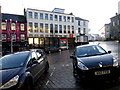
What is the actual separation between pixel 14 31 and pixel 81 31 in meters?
27.2

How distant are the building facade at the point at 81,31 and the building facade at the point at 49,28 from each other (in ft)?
9.91

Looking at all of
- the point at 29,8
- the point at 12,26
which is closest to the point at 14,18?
the point at 12,26

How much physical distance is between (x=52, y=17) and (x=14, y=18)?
40.6 feet

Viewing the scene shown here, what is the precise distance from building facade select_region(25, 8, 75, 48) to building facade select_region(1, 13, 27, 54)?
164 centimetres

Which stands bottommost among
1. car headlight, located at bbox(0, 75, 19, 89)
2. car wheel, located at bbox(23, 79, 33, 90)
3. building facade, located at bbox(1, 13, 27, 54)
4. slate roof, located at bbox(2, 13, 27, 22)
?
car wheel, located at bbox(23, 79, 33, 90)

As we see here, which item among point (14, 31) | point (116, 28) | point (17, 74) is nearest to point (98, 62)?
point (17, 74)

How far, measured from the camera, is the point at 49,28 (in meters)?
36.9

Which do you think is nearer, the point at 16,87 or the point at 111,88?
the point at 16,87

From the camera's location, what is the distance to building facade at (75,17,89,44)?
1696 inches

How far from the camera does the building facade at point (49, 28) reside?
3165cm

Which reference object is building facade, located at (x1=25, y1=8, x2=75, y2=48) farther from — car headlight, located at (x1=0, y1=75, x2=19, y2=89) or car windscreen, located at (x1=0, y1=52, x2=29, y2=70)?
car headlight, located at (x1=0, y1=75, x2=19, y2=89)

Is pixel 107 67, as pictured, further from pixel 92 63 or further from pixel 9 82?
pixel 9 82

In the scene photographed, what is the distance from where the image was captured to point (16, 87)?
2969 mm

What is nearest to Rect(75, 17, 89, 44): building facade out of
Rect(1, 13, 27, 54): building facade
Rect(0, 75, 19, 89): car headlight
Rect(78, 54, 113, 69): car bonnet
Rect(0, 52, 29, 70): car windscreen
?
Rect(1, 13, 27, 54): building facade
